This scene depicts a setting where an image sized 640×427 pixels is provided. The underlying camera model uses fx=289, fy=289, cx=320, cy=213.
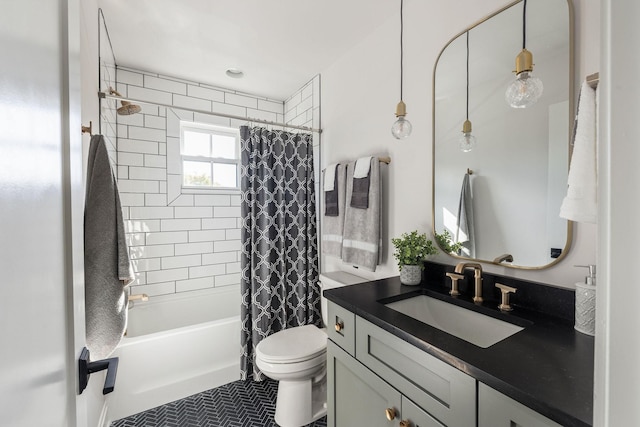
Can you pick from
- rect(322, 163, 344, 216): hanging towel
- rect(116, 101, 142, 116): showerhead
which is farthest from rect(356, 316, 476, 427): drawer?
rect(116, 101, 142, 116): showerhead

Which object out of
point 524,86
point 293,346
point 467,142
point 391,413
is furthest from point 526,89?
point 293,346

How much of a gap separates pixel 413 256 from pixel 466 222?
0.30 metres

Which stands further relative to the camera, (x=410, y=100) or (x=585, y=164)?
(x=410, y=100)

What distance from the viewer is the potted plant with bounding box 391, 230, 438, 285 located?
1.49m

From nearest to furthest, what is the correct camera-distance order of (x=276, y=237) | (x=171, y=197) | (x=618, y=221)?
(x=618, y=221)
(x=276, y=237)
(x=171, y=197)

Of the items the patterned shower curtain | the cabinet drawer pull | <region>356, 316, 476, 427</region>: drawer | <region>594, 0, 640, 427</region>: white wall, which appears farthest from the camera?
the patterned shower curtain

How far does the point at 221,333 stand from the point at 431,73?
2.25 meters

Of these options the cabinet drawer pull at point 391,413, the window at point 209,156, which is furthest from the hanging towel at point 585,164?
the window at point 209,156

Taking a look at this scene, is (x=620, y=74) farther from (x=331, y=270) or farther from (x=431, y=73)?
(x=331, y=270)

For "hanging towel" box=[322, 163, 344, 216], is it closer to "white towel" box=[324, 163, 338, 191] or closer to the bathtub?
"white towel" box=[324, 163, 338, 191]

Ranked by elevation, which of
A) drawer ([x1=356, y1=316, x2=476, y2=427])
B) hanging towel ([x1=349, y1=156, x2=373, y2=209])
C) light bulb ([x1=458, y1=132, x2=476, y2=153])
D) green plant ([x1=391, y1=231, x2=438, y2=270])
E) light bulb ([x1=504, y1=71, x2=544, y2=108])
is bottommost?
drawer ([x1=356, y1=316, x2=476, y2=427])

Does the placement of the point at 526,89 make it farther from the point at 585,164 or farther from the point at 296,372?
the point at 296,372

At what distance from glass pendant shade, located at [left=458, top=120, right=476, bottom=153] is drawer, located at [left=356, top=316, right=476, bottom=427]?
94cm

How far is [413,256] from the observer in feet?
4.90
